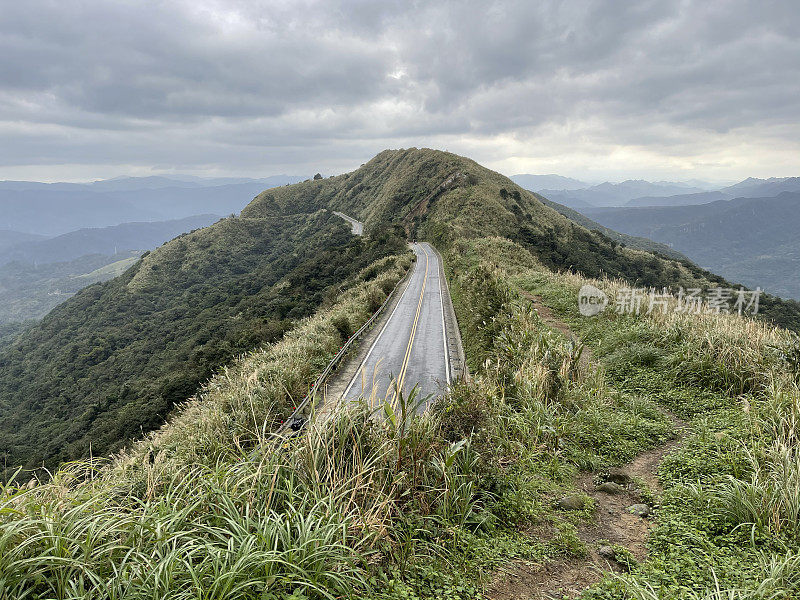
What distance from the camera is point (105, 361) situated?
200 feet

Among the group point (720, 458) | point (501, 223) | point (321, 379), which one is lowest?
point (321, 379)

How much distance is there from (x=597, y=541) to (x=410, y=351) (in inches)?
543

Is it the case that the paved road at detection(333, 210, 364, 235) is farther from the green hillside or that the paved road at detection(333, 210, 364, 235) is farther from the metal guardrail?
the metal guardrail

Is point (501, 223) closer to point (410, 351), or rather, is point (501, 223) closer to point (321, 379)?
point (410, 351)

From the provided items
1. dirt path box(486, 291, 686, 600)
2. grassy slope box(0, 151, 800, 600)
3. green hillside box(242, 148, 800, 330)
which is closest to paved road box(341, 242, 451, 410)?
grassy slope box(0, 151, 800, 600)

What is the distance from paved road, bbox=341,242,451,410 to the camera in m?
14.0

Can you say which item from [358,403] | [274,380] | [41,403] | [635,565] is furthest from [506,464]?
[41,403]

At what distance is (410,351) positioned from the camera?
18500 millimetres

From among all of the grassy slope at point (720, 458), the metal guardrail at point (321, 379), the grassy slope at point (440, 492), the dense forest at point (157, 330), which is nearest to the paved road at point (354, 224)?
the dense forest at point (157, 330)

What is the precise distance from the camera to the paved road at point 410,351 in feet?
46.1

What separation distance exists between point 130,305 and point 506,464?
316ft

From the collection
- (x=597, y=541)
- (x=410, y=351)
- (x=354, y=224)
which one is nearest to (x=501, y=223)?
(x=354, y=224)

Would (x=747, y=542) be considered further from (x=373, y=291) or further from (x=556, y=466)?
(x=373, y=291)

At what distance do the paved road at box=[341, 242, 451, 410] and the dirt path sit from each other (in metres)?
3.36
